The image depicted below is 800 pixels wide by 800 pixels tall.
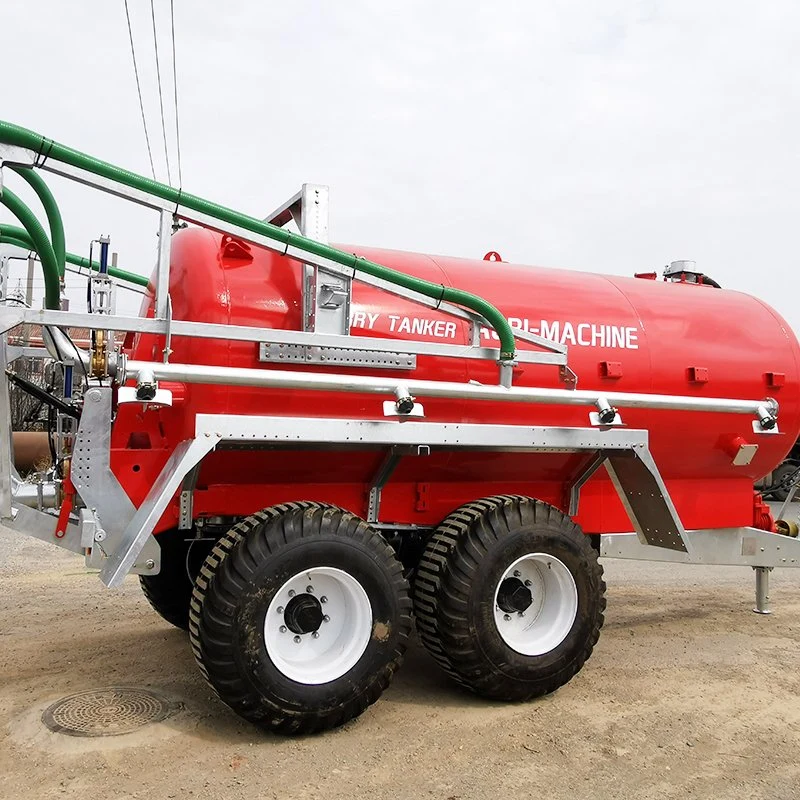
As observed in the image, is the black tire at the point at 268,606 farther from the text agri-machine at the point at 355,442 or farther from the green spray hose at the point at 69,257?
the green spray hose at the point at 69,257

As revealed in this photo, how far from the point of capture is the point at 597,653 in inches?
208

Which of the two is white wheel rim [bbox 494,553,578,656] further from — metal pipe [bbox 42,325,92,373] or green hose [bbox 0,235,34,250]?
green hose [bbox 0,235,34,250]

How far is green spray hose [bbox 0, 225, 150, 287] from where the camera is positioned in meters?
4.36

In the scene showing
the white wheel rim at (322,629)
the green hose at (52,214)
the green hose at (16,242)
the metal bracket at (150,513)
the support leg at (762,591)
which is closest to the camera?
the metal bracket at (150,513)

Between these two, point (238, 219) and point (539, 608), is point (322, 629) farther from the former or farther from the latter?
point (238, 219)

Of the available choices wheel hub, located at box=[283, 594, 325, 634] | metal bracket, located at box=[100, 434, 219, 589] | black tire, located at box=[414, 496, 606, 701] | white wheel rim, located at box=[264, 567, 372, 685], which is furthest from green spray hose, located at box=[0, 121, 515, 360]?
wheel hub, located at box=[283, 594, 325, 634]

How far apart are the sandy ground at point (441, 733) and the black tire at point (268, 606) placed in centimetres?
19

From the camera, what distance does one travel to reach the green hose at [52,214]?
13.1 feet

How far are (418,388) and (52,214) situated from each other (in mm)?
2084

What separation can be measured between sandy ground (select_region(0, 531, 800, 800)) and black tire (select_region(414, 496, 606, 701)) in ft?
0.57

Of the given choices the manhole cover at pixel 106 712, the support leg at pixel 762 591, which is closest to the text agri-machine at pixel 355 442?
the manhole cover at pixel 106 712

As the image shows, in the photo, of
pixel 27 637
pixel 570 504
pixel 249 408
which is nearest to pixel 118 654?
pixel 27 637

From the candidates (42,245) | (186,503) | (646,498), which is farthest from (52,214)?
(646,498)

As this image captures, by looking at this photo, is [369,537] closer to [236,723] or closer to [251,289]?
[236,723]
